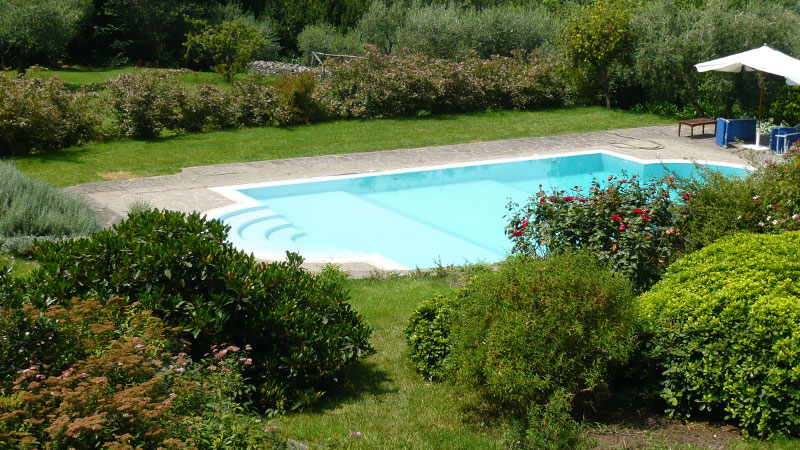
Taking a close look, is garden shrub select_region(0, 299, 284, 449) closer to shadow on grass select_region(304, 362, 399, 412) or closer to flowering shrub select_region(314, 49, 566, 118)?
shadow on grass select_region(304, 362, 399, 412)

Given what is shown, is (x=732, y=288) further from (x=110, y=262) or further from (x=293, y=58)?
(x=293, y=58)

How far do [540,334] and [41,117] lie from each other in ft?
41.5

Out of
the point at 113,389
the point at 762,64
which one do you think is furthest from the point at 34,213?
the point at 762,64

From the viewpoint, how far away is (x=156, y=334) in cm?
467

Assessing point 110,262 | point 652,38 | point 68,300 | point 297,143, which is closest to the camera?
point 68,300

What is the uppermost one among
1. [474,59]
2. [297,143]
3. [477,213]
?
[474,59]

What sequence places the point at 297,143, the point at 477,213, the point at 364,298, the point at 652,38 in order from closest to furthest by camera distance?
the point at 364,298, the point at 477,213, the point at 297,143, the point at 652,38

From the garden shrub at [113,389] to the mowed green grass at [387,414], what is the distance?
625 mm

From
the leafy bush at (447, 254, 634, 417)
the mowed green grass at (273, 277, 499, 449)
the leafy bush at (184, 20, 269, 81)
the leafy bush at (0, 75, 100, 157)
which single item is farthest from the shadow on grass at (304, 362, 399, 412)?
the leafy bush at (184, 20, 269, 81)

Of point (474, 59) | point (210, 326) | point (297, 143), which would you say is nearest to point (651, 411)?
point (210, 326)

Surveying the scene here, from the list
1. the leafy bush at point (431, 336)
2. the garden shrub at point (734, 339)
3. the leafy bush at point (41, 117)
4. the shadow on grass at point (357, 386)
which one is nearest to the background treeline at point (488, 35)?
the leafy bush at point (41, 117)

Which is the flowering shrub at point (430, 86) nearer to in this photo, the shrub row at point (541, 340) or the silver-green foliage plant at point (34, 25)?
the silver-green foliage plant at point (34, 25)

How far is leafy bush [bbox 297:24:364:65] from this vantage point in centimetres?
2655

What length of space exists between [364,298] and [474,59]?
14.0 meters
